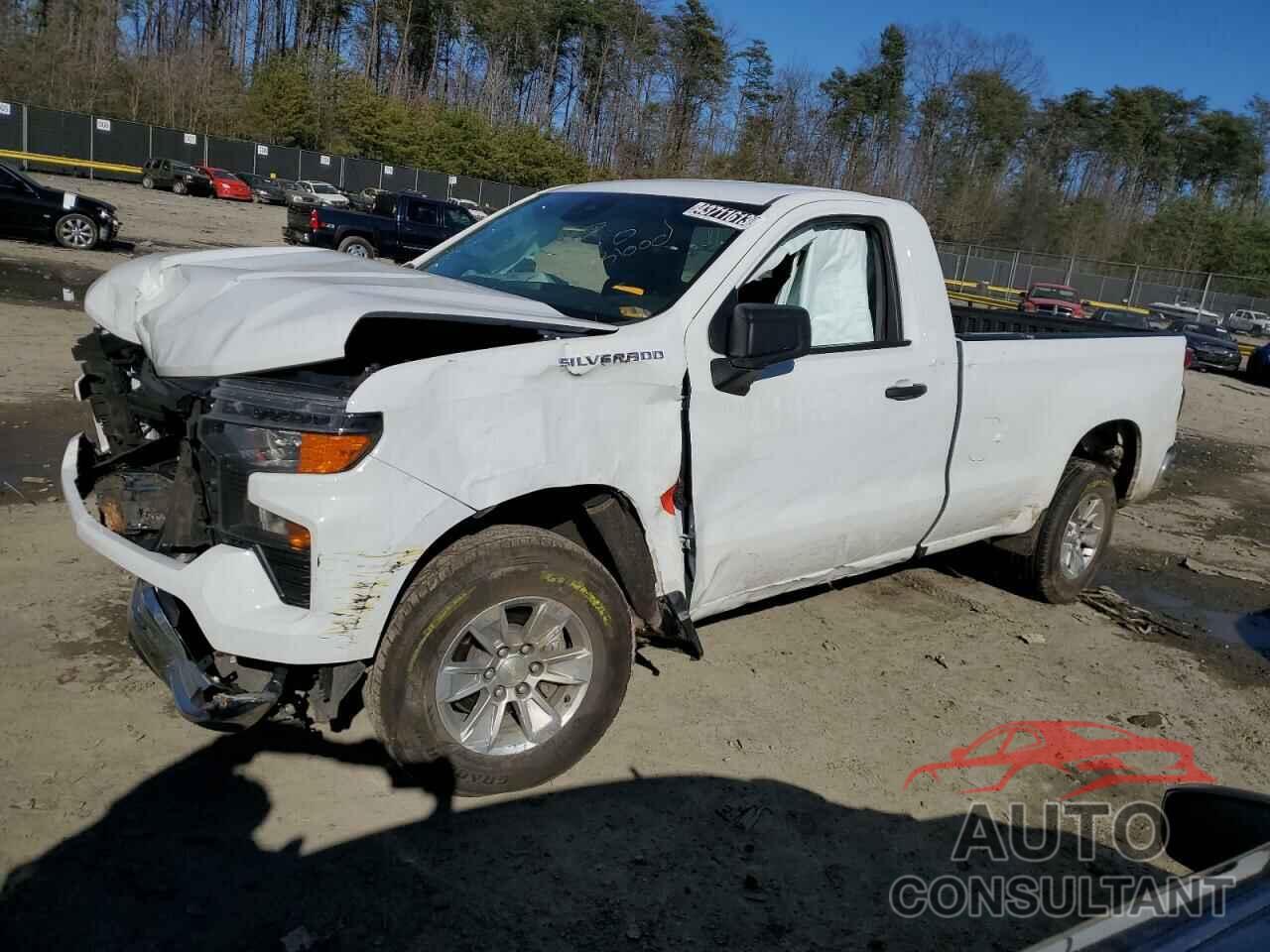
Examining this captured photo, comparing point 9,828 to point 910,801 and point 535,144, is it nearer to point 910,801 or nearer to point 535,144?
point 910,801

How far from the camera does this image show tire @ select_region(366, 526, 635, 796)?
3.04m

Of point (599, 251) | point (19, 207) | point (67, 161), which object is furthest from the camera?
point (67, 161)

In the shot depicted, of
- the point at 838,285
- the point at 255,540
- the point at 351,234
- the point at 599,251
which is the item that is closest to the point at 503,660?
the point at 255,540

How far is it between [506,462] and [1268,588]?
20.4ft

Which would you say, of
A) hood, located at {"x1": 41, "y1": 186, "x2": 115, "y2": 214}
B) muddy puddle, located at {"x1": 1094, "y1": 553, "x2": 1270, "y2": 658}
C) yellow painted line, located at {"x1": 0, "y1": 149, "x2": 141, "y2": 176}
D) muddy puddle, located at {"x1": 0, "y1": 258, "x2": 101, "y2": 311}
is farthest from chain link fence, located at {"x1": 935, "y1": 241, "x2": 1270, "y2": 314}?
muddy puddle, located at {"x1": 1094, "y1": 553, "x2": 1270, "y2": 658}

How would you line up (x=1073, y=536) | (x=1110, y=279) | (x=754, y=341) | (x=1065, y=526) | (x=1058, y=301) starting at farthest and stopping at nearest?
(x=1110, y=279), (x=1058, y=301), (x=1073, y=536), (x=1065, y=526), (x=754, y=341)

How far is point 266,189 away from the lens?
159ft

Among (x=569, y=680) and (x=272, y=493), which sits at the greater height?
(x=272, y=493)

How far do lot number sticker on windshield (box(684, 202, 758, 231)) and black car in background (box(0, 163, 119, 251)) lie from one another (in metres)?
18.1

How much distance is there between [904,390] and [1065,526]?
6.26 ft

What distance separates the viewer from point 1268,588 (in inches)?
275

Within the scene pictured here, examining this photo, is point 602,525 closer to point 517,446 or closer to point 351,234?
point 517,446

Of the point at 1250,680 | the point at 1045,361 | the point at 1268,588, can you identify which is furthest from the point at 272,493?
the point at 1268,588

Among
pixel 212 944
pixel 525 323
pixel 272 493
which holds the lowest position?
pixel 212 944
